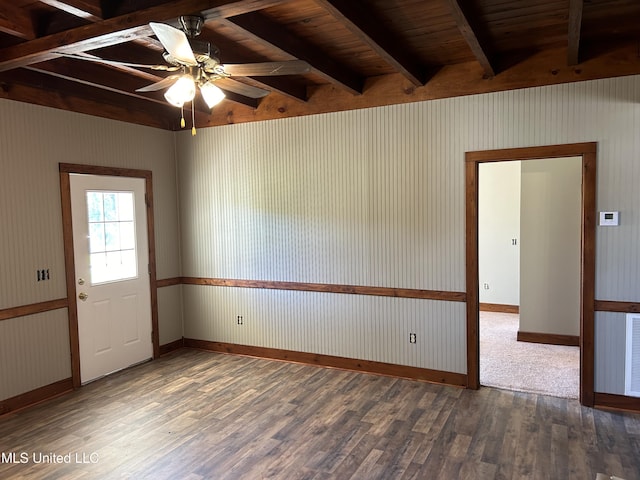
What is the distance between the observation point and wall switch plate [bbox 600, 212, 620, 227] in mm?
3580

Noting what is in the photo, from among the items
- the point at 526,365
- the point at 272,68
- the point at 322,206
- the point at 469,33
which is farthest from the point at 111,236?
the point at 526,365

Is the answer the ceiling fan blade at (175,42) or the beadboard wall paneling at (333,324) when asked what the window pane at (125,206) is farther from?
the ceiling fan blade at (175,42)

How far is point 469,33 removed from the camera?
114 inches

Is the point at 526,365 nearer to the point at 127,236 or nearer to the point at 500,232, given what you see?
the point at 500,232

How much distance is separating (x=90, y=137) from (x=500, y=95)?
391cm

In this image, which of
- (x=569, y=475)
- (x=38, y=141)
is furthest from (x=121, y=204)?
(x=569, y=475)

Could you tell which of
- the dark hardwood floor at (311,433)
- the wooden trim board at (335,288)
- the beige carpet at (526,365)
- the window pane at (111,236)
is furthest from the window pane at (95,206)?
the beige carpet at (526,365)

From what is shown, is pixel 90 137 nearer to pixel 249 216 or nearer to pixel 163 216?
pixel 163 216

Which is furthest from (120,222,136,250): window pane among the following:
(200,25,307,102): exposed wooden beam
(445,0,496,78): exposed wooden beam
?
(445,0,496,78): exposed wooden beam

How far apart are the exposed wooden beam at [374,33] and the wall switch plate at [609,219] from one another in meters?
1.90

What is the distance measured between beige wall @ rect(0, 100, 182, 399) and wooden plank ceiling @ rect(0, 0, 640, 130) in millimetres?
216

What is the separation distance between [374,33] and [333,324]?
9.35 ft

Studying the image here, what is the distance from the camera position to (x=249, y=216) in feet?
16.8

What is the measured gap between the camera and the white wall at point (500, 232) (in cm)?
702
